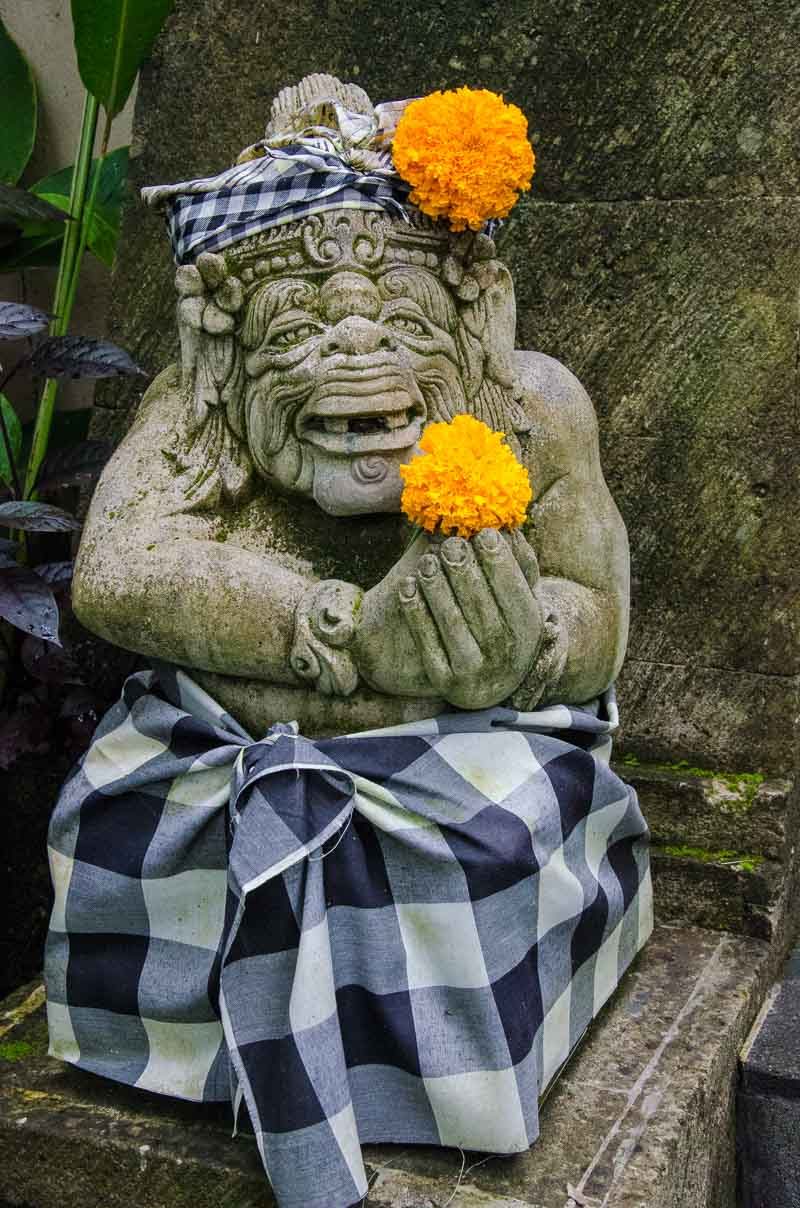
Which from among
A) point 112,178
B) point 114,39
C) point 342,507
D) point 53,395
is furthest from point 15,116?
point 342,507

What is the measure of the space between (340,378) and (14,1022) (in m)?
1.42

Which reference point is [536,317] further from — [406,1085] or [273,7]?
[406,1085]

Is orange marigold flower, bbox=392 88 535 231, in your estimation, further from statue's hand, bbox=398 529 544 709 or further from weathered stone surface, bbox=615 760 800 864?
weathered stone surface, bbox=615 760 800 864

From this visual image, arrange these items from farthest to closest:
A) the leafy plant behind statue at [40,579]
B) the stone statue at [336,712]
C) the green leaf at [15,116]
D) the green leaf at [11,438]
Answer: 1. the green leaf at [15,116]
2. the green leaf at [11,438]
3. the leafy plant behind statue at [40,579]
4. the stone statue at [336,712]

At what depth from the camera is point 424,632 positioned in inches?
81.5

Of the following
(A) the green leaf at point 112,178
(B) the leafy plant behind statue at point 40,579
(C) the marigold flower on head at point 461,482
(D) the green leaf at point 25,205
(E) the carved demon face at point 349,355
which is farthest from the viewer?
(A) the green leaf at point 112,178

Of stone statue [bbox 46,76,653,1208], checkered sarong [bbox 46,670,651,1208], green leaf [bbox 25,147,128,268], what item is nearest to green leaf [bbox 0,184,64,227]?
green leaf [bbox 25,147,128,268]

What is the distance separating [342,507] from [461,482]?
326 mm

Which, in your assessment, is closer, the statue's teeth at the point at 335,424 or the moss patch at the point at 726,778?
the statue's teeth at the point at 335,424

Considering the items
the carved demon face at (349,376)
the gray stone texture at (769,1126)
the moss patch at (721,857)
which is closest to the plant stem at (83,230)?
the carved demon face at (349,376)

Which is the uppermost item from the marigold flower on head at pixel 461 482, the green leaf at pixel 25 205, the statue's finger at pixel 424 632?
the green leaf at pixel 25 205

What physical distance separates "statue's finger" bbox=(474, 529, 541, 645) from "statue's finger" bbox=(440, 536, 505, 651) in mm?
11

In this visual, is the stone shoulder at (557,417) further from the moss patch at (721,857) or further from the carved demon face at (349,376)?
the moss patch at (721,857)

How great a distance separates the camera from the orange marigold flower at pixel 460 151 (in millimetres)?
2111
